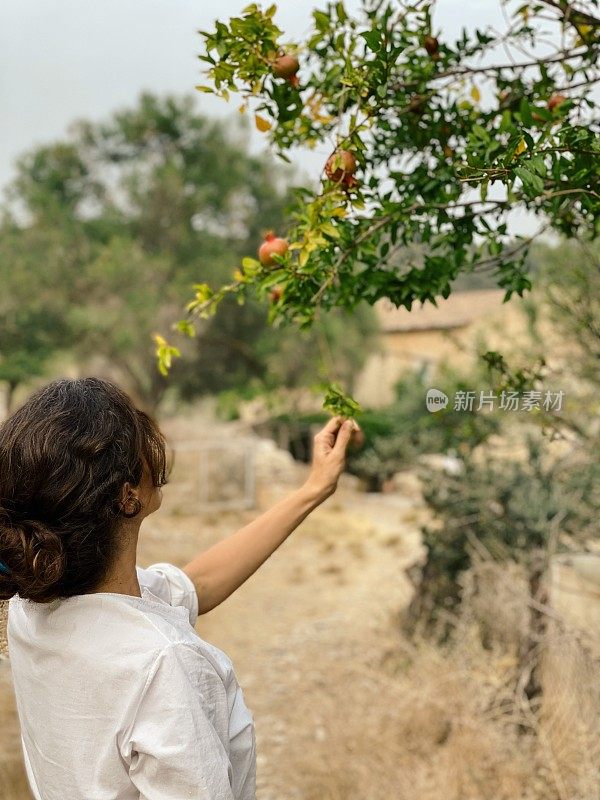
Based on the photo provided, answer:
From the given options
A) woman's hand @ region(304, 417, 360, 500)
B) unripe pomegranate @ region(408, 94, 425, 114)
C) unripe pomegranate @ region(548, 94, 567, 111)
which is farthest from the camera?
unripe pomegranate @ region(408, 94, 425, 114)

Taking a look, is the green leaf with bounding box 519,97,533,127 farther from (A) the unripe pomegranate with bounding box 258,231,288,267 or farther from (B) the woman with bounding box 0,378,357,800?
(B) the woman with bounding box 0,378,357,800

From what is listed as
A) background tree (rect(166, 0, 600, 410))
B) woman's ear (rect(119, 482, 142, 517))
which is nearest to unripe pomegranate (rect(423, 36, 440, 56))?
background tree (rect(166, 0, 600, 410))

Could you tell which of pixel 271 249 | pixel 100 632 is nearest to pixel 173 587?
pixel 100 632

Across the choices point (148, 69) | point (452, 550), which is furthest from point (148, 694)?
point (148, 69)

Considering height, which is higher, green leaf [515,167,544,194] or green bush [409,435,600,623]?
green leaf [515,167,544,194]

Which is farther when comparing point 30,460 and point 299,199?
A: point 299,199

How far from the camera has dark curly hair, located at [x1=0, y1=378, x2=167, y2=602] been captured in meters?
0.98

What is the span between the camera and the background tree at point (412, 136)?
1.24m

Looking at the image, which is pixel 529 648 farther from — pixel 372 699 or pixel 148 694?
pixel 148 694

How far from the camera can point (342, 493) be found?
11484 mm

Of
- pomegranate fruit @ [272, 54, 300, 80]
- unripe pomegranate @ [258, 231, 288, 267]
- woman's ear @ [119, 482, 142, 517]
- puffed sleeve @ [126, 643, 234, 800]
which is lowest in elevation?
puffed sleeve @ [126, 643, 234, 800]

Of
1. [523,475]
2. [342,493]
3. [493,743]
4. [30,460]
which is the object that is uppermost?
[30,460]

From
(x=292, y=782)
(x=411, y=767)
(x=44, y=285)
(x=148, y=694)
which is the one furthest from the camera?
(x=44, y=285)

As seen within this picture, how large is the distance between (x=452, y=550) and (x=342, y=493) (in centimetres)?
686
